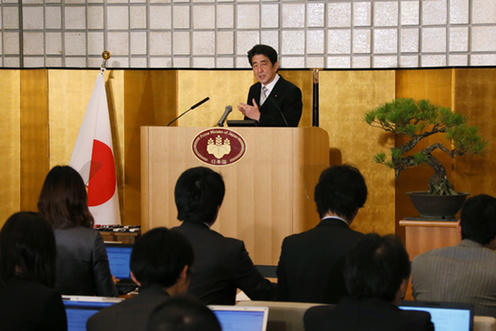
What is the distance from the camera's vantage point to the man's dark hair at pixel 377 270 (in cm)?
164

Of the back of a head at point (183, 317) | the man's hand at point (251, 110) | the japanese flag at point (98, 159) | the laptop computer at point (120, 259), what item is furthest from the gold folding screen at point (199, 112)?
the back of a head at point (183, 317)

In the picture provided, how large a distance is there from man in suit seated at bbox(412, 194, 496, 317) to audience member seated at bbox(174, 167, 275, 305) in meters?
0.59

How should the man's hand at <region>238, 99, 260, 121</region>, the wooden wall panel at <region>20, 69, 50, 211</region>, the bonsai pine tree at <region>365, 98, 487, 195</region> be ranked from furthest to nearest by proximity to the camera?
1. the wooden wall panel at <region>20, 69, 50, 211</region>
2. the bonsai pine tree at <region>365, 98, 487, 195</region>
3. the man's hand at <region>238, 99, 260, 121</region>

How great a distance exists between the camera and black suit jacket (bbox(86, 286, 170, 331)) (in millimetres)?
1637

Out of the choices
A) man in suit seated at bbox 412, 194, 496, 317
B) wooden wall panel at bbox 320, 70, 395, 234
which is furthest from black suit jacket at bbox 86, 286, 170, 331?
wooden wall panel at bbox 320, 70, 395, 234

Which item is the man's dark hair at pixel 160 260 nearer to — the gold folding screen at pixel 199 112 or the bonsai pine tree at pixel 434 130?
the bonsai pine tree at pixel 434 130

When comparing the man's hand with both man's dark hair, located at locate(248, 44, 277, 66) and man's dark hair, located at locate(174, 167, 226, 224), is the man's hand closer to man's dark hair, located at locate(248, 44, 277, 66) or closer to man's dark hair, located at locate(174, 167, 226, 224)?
man's dark hair, located at locate(248, 44, 277, 66)

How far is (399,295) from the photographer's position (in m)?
1.68

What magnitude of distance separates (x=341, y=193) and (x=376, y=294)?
30.0 inches

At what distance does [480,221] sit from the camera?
2506 millimetres

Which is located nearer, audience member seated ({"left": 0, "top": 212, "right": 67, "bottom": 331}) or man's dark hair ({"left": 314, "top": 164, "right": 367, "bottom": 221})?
audience member seated ({"left": 0, "top": 212, "right": 67, "bottom": 331})

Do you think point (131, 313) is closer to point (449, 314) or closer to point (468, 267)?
point (449, 314)

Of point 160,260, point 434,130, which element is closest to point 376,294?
point 160,260

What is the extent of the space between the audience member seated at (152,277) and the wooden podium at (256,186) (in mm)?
2290
